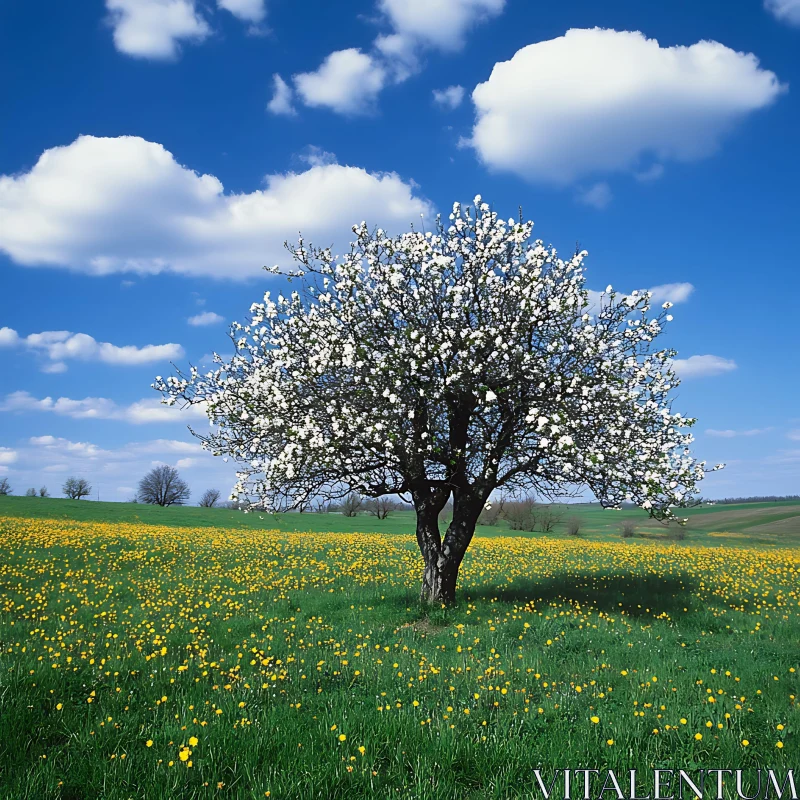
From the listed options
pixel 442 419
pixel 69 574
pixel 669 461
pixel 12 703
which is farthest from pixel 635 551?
pixel 12 703

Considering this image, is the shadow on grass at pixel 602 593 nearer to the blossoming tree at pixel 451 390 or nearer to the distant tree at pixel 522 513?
the blossoming tree at pixel 451 390

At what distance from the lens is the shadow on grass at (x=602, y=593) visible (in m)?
16.4

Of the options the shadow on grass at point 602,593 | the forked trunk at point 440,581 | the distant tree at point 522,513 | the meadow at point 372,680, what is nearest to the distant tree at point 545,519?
the distant tree at point 522,513

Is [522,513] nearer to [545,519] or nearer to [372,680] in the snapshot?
[545,519]

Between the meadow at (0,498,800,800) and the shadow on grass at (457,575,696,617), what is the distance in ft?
0.41

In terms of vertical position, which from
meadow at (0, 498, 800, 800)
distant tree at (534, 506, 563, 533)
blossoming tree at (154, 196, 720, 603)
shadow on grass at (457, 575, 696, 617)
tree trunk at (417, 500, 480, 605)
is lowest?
distant tree at (534, 506, 563, 533)

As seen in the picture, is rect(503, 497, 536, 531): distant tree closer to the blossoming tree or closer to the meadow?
the meadow

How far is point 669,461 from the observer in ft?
45.8

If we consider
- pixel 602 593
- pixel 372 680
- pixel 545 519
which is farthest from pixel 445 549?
pixel 545 519

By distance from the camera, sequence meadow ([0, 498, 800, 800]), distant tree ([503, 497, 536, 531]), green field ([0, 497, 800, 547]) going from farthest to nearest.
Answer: distant tree ([503, 497, 536, 531])
green field ([0, 497, 800, 547])
meadow ([0, 498, 800, 800])

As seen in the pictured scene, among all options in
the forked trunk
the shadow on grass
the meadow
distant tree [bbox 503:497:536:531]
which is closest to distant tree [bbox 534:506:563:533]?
distant tree [bbox 503:497:536:531]

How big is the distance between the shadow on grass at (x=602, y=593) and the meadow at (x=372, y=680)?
0.13 metres

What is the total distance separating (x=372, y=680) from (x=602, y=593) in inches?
419

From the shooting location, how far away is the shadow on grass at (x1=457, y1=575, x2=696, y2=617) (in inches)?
646
